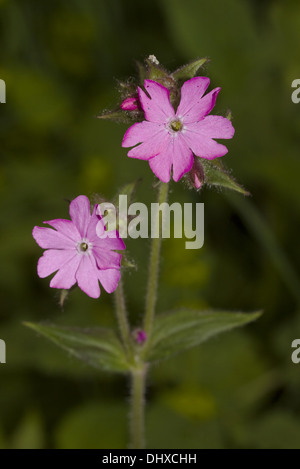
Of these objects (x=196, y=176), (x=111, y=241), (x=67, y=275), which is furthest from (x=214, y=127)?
(x=67, y=275)

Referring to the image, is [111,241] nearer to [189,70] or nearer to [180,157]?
[180,157]

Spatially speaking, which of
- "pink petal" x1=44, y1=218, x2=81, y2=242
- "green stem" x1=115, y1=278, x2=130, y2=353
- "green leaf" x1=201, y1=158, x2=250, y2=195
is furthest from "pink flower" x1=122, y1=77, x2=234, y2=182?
"green stem" x1=115, y1=278, x2=130, y2=353

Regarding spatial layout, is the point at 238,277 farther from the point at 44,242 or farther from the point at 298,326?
the point at 44,242

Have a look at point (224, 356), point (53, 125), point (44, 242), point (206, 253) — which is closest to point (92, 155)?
point (53, 125)

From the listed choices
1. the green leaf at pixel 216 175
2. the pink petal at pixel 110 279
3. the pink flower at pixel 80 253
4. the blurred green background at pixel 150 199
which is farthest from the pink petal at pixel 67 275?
the blurred green background at pixel 150 199

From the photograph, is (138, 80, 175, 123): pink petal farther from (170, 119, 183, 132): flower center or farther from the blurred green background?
the blurred green background
